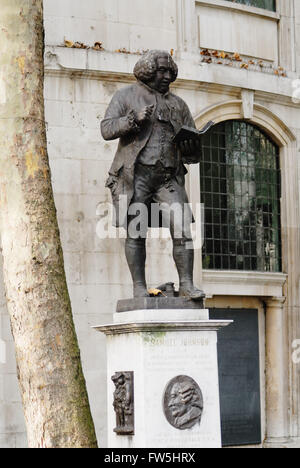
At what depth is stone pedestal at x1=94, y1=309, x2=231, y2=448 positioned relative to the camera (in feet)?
36.4

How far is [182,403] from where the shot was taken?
1117 centimetres

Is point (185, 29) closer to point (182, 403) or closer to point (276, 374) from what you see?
point (276, 374)

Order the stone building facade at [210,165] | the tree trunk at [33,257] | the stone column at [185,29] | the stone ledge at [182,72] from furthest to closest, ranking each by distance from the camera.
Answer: the stone column at [185,29] → the stone ledge at [182,72] → the stone building facade at [210,165] → the tree trunk at [33,257]

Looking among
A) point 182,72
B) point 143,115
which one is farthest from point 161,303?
point 182,72

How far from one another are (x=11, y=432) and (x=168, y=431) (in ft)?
19.3

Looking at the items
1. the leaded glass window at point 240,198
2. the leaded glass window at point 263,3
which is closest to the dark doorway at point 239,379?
the leaded glass window at point 240,198

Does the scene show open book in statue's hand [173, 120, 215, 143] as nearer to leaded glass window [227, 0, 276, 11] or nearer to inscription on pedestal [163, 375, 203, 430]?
inscription on pedestal [163, 375, 203, 430]

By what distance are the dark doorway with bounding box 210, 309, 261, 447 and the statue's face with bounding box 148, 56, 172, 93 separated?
7207 mm

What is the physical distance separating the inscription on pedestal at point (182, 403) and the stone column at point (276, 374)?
784 cm

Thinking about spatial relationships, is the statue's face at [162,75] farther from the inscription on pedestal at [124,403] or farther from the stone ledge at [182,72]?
the stone ledge at [182,72]

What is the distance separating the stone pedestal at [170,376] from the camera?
36.4ft

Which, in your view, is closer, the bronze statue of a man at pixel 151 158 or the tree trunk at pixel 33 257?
the tree trunk at pixel 33 257

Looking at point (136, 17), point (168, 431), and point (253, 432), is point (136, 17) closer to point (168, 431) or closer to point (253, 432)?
point (253, 432)

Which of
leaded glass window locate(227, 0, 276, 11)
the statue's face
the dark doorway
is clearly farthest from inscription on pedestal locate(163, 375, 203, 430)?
leaded glass window locate(227, 0, 276, 11)
